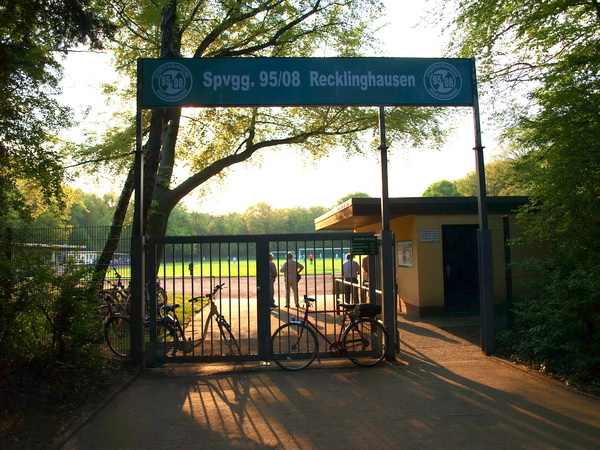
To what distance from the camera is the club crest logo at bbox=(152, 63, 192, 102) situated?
7520 mm

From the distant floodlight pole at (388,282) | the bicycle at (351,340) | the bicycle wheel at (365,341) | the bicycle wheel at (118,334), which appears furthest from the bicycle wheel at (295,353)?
the bicycle wheel at (118,334)

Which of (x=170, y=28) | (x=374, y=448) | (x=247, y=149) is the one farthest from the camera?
(x=247, y=149)

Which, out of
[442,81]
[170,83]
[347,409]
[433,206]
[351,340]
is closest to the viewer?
[347,409]

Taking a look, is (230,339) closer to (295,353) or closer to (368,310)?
(295,353)

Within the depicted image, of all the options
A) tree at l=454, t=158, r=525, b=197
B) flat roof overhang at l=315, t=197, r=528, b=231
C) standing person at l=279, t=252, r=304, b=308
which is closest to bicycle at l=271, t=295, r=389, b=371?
standing person at l=279, t=252, r=304, b=308

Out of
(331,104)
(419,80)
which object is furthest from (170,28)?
(419,80)

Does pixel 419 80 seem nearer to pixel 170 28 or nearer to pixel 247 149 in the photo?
pixel 170 28

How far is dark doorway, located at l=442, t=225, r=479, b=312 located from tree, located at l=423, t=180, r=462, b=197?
54892mm

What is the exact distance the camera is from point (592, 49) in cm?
870

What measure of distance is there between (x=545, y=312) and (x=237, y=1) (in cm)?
1081

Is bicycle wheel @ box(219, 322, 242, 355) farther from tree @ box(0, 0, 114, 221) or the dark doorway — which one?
the dark doorway

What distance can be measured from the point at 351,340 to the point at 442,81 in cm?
439

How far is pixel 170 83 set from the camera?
7523 millimetres

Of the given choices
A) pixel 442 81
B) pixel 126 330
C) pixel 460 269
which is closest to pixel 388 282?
pixel 442 81
